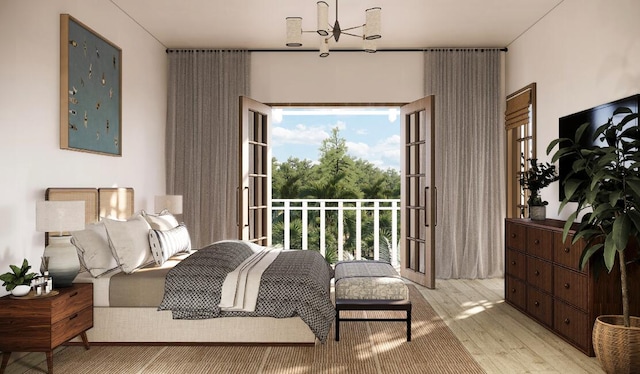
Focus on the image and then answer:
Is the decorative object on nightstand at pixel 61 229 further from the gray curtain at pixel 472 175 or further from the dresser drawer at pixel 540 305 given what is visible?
the gray curtain at pixel 472 175

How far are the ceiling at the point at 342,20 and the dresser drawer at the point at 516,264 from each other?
7.49ft

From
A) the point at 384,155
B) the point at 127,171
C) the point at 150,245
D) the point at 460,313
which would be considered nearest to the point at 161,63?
the point at 127,171

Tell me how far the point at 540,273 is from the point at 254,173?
327 centimetres

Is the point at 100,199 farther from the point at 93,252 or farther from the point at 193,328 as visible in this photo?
the point at 193,328

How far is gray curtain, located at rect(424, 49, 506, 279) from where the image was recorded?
6.48 metres

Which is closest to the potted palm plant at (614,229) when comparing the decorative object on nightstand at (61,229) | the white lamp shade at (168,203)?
the decorative object on nightstand at (61,229)

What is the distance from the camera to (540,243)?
14.1 ft

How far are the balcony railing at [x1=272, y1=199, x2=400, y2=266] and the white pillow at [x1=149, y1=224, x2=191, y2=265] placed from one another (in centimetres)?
336

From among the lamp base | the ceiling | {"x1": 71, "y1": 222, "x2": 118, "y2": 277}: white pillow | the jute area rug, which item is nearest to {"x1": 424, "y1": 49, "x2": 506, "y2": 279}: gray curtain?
the ceiling

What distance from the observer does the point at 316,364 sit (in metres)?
3.42

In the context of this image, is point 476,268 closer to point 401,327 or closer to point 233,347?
point 401,327

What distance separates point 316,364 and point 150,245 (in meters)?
1.62

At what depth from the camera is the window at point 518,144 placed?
589 centimetres

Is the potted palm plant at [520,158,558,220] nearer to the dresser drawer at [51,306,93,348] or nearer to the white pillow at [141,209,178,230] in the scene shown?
the white pillow at [141,209,178,230]
